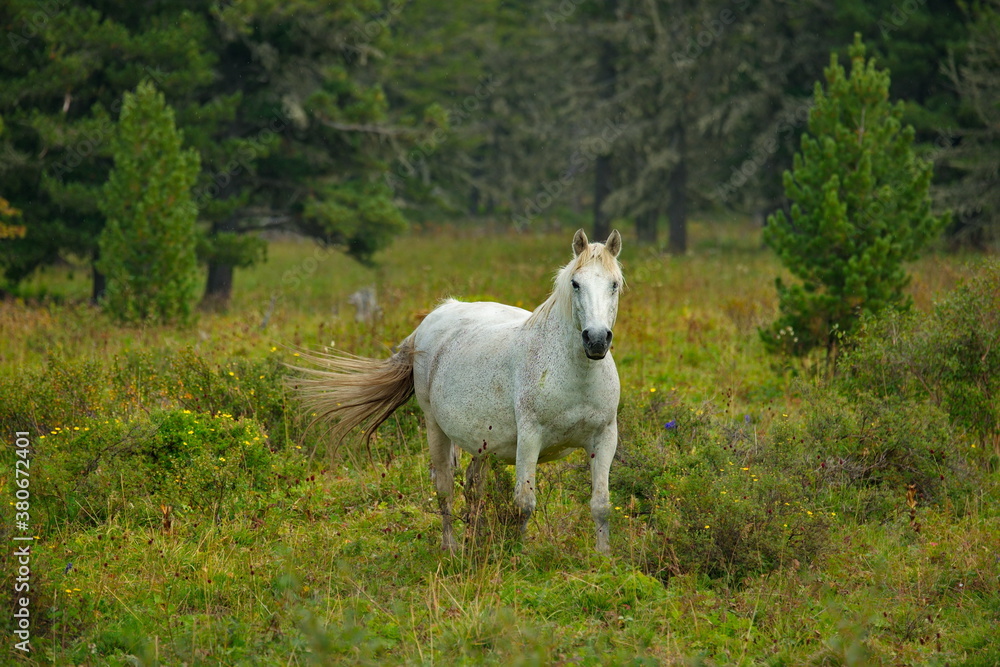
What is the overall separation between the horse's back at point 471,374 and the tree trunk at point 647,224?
78.2 feet

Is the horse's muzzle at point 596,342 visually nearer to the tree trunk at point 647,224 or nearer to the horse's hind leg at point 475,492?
the horse's hind leg at point 475,492

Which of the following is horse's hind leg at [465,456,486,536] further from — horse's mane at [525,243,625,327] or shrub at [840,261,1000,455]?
shrub at [840,261,1000,455]

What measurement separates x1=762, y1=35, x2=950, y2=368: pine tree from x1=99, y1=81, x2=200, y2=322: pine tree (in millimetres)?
9872

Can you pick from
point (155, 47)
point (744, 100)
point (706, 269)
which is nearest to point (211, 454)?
point (155, 47)

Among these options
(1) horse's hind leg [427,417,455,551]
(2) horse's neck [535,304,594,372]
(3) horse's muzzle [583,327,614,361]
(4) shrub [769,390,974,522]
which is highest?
(3) horse's muzzle [583,327,614,361]

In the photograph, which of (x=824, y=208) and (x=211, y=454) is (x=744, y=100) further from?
(x=211, y=454)

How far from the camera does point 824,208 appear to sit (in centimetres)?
1000

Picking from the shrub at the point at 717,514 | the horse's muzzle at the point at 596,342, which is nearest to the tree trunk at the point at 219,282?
the shrub at the point at 717,514

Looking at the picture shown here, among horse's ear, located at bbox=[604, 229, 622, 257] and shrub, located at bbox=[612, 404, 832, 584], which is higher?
horse's ear, located at bbox=[604, 229, 622, 257]

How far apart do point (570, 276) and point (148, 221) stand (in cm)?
1165

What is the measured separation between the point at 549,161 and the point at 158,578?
31.3m

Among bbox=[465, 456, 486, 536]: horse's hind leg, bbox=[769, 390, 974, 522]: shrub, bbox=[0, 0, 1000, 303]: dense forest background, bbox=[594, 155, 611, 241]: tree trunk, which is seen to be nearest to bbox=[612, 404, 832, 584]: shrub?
bbox=[769, 390, 974, 522]: shrub

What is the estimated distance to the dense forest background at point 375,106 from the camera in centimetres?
1781

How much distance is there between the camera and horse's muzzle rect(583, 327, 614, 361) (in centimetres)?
490
